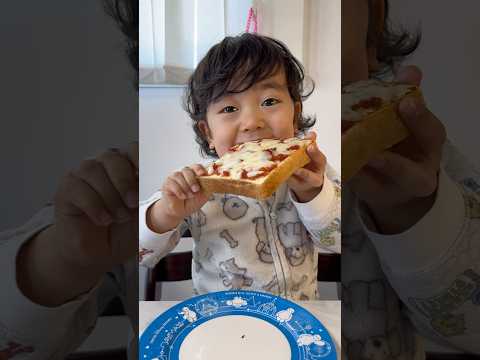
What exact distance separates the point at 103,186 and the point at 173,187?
33 centimetres

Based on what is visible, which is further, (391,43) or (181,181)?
(181,181)

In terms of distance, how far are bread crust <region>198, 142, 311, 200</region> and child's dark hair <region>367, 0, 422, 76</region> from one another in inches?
10.2

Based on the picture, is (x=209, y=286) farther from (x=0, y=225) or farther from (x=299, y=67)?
(x=0, y=225)

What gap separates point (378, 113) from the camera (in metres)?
0.16

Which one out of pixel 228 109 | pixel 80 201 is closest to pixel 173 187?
pixel 228 109

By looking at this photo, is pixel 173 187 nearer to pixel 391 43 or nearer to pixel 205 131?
pixel 205 131

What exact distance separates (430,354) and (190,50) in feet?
1.26

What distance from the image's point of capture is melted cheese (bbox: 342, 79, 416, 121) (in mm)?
160

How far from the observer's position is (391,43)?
16cm

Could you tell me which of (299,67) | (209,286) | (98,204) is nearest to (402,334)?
(98,204)

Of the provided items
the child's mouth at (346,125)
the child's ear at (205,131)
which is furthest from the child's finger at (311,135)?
the child's mouth at (346,125)

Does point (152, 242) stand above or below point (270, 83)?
below

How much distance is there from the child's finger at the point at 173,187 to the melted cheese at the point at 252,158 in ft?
0.16

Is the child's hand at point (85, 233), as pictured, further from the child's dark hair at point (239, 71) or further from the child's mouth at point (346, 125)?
the child's dark hair at point (239, 71)
